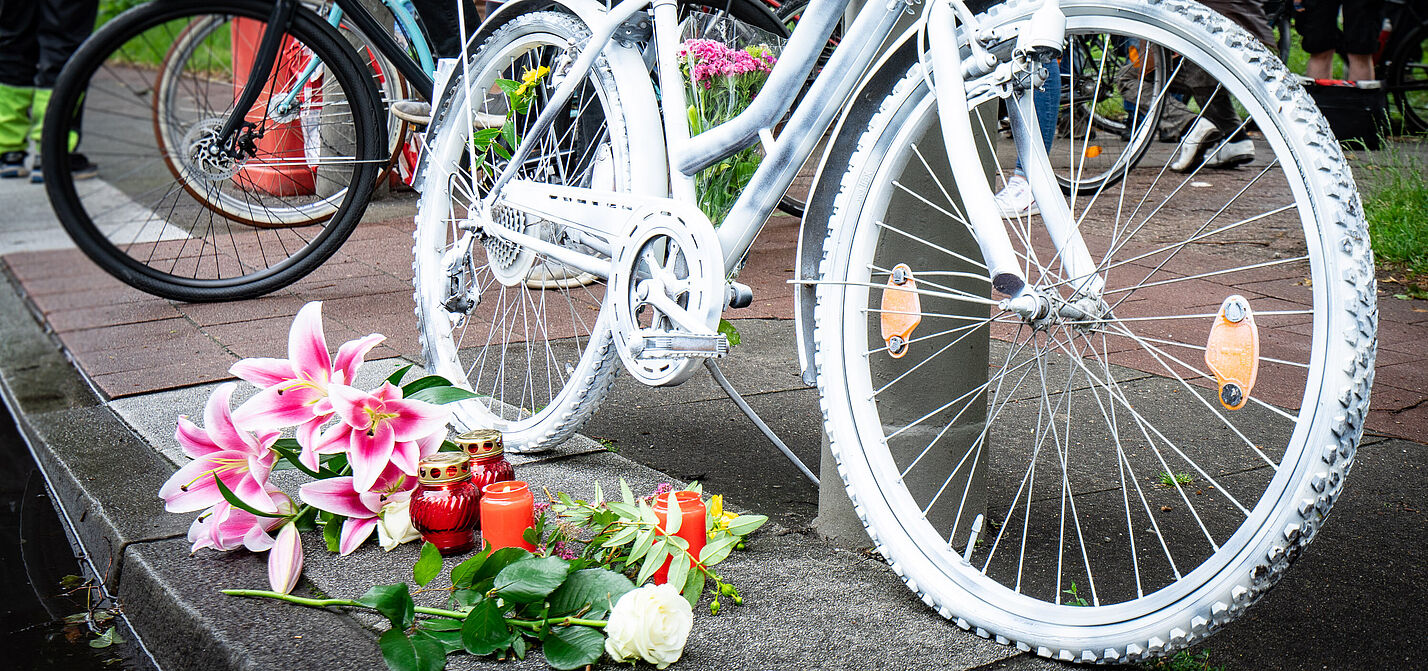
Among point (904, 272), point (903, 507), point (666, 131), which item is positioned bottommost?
point (903, 507)

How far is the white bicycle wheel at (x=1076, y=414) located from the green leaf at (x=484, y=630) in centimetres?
53

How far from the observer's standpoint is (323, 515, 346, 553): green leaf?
73.7 inches

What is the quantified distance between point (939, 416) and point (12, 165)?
6.40m

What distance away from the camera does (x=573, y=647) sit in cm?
149

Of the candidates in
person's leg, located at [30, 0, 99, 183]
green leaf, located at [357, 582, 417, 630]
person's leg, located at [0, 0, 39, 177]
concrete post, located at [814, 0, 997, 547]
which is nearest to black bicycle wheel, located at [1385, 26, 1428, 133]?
concrete post, located at [814, 0, 997, 547]

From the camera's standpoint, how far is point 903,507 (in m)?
1.61

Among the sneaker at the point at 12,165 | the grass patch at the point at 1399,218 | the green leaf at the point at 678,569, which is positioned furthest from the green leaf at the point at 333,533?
the sneaker at the point at 12,165

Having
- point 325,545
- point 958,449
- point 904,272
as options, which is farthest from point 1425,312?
point 325,545

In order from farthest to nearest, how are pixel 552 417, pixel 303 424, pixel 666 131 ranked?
pixel 552 417 → pixel 666 131 → pixel 303 424

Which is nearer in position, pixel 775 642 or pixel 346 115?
pixel 775 642

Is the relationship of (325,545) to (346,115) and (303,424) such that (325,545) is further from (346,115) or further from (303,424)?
(346,115)

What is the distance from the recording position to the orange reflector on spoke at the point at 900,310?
1633mm

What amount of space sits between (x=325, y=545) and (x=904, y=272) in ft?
3.47

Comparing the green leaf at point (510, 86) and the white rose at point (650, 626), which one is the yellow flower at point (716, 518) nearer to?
the white rose at point (650, 626)
